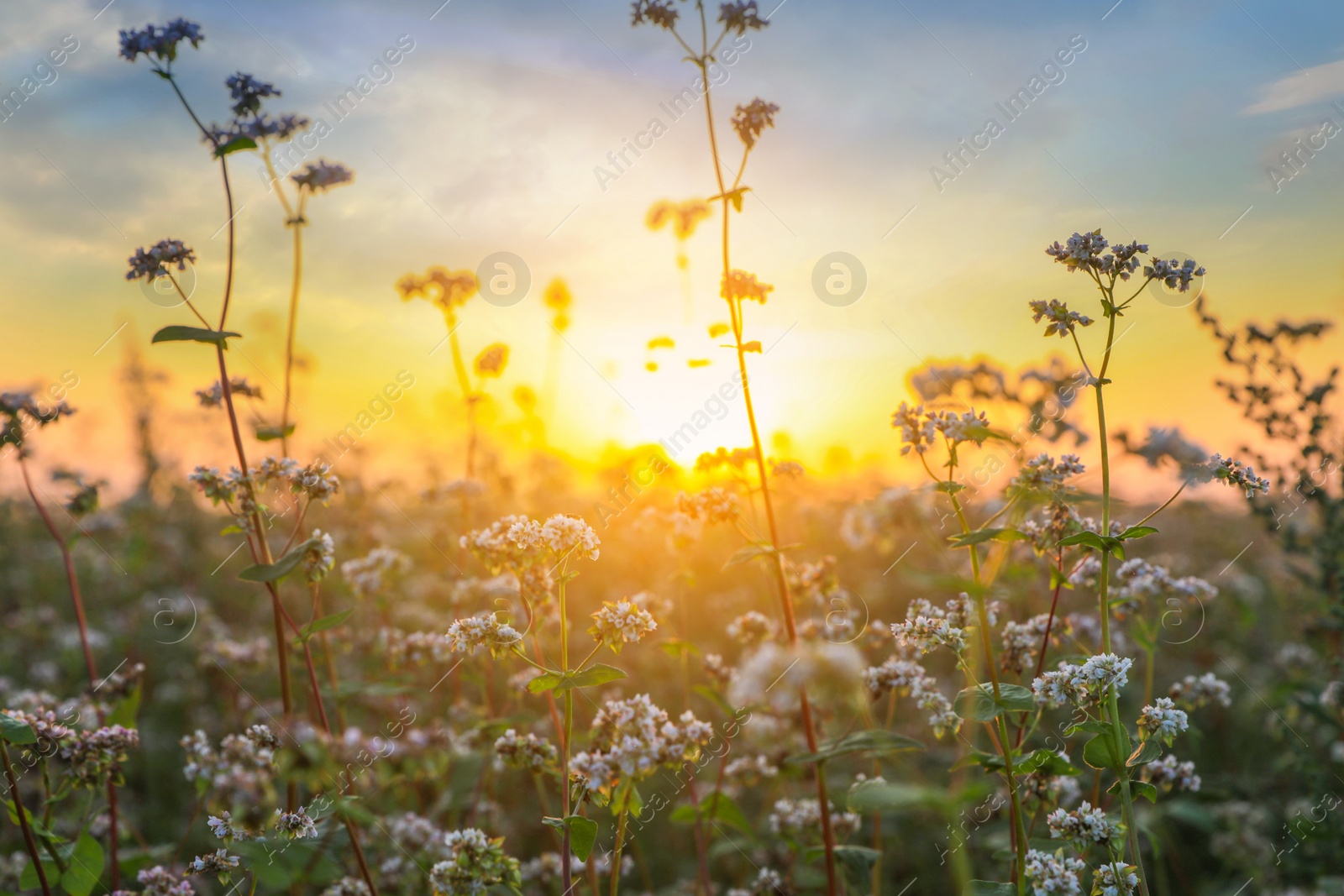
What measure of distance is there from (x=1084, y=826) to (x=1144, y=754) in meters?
0.36

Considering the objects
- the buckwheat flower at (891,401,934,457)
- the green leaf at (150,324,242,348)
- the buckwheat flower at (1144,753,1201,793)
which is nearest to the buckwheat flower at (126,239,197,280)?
the green leaf at (150,324,242,348)

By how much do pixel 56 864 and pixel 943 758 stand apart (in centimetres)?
580

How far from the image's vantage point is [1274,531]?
16.4ft

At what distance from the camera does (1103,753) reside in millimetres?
2943

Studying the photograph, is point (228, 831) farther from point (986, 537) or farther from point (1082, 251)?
point (1082, 251)

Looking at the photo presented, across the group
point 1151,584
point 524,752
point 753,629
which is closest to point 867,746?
point 524,752

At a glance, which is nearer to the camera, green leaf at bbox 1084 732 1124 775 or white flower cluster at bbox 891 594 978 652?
green leaf at bbox 1084 732 1124 775

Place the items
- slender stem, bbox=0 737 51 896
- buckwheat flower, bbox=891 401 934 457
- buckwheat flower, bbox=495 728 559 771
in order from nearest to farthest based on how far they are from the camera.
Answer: slender stem, bbox=0 737 51 896
buckwheat flower, bbox=891 401 934 457
buckwheat flower, bbox=495 728 559 771

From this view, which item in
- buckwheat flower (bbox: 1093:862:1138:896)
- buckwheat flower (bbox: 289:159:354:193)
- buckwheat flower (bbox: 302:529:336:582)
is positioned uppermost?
buckwheat flower (bbox: 289:159:354:193)

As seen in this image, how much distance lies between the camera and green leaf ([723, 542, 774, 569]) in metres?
3.26

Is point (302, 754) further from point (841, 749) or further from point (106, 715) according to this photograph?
point (106, 715)

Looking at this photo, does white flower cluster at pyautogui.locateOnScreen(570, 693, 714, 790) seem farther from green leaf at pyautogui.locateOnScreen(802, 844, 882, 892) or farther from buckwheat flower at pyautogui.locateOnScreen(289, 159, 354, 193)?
buckwheat flower at pyautogui.locateOnScreen(289, 159, 354, 193)

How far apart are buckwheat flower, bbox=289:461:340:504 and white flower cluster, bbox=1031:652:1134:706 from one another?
3201 mm

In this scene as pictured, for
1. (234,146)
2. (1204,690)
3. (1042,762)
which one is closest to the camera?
(1042,762)
